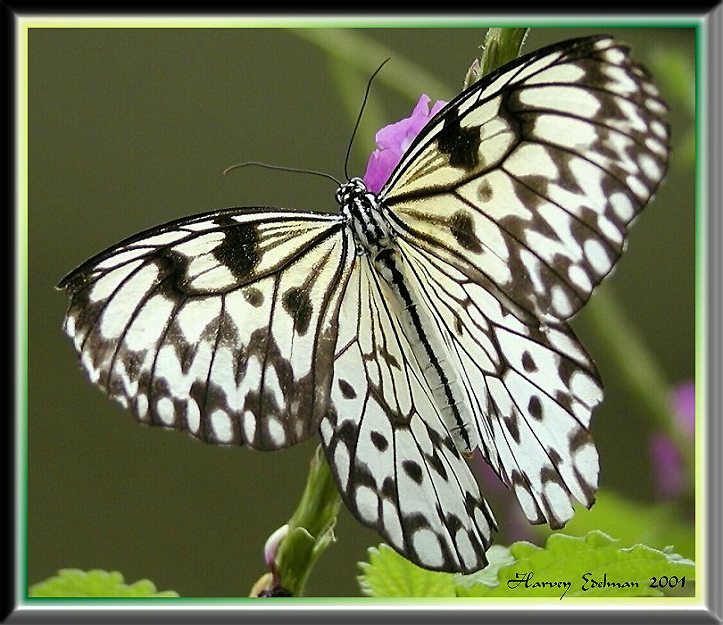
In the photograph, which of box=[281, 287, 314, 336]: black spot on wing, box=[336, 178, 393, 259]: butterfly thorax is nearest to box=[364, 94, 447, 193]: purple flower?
box=[336, 178, 393, 259]: butterfly thorax

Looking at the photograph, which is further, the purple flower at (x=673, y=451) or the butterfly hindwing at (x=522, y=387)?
the purple flower at (x=673, y=451)

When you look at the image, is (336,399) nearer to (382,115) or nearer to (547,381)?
(547,381)

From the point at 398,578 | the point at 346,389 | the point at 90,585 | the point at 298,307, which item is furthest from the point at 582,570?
the point at 90,585

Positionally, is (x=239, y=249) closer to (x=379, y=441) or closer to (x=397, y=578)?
(x=379, y=441)

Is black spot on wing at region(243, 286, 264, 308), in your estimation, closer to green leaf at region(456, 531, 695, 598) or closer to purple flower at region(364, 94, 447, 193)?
purple flower at region(364, 94, 447, 193)

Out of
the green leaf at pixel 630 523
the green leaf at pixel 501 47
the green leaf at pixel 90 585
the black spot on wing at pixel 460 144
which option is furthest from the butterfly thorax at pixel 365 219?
the green leaf at pixel 630 523

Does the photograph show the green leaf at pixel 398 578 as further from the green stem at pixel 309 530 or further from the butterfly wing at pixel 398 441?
the green stem at pixel 309 530

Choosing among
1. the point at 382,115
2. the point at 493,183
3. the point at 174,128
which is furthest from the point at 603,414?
the point at 493,183
